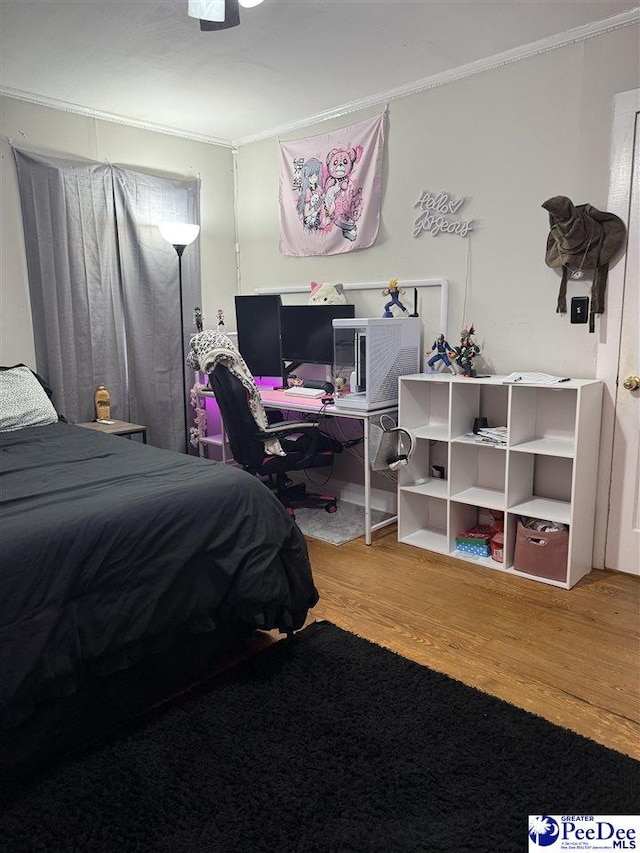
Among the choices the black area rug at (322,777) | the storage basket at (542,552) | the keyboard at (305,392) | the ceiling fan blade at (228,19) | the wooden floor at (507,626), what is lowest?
the wooden floor at (507,626)

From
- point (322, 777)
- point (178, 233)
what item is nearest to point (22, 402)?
point (178, 233)

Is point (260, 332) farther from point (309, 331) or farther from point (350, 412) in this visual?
point (350, 412)

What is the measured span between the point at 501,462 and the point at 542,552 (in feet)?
1.90

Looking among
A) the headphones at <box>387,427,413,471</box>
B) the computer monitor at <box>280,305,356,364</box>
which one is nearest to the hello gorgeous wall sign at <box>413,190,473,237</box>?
the computer monitor at <box>280,305,356,364</box>

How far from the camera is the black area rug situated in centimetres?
150

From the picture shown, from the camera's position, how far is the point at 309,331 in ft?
12.9

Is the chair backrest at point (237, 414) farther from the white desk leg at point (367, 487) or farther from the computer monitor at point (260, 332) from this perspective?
the computer monitor at point (260, 332)

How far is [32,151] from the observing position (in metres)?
3.52

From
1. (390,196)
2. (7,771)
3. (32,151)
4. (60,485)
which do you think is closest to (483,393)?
(390,196)

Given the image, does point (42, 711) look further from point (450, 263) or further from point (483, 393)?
point (450, 263)

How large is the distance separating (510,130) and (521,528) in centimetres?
199

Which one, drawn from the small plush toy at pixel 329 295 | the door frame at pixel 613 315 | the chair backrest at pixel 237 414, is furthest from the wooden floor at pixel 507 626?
the small plush toy at pixel 329 295

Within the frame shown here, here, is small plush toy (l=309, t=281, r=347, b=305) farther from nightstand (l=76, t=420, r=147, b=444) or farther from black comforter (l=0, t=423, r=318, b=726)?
black comforter (l=0, t=423, r=318, b=726)

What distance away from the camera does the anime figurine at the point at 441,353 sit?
336 centimetres
